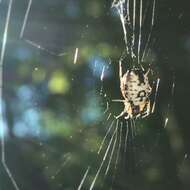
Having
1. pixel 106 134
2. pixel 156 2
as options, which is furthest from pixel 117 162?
Result: pixel 156 2

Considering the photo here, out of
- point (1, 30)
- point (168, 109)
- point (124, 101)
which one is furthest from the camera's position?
point (168, 109)

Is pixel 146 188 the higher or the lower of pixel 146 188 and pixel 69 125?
the lower

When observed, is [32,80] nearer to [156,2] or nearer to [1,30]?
[1,30]

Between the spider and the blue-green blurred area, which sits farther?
the spider

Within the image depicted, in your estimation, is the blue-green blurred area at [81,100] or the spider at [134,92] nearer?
the blue-green blurred area at [81,100]

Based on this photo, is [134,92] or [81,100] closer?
[81,100]
